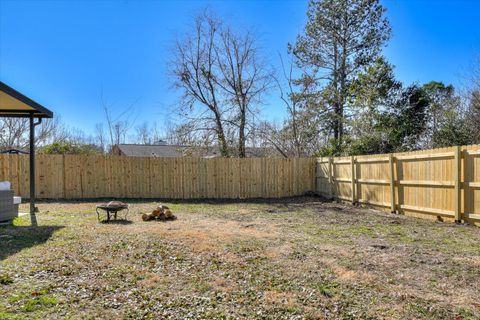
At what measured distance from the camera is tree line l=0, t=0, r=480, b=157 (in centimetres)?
1409

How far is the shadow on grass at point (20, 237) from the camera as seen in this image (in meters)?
4.61

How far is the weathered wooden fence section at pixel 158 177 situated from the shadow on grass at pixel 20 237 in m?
5.53

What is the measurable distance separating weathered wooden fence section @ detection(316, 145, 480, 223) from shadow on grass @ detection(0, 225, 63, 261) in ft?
22.9

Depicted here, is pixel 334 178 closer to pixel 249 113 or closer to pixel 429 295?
pixel 249 113

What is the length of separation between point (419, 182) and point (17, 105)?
8589 mm

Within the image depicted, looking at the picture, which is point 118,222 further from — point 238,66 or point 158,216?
point 238,66

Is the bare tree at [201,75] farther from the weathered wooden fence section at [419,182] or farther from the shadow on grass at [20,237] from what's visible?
the shadow on grass at [20,237]

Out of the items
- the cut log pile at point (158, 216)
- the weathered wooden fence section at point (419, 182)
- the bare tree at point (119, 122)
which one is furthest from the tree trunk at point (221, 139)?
the cut log pile at point (158, 216)

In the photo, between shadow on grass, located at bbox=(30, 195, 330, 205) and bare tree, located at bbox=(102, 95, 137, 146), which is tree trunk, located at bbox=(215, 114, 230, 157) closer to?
shadow on grass, located at bbox=(30, 195, 330, 205)

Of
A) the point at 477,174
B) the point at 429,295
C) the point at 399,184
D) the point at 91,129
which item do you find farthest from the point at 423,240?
the point at 91,129

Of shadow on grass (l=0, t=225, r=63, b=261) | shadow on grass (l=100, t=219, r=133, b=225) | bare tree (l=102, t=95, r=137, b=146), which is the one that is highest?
bare tree (l=102, t=95, r=137, b=146)

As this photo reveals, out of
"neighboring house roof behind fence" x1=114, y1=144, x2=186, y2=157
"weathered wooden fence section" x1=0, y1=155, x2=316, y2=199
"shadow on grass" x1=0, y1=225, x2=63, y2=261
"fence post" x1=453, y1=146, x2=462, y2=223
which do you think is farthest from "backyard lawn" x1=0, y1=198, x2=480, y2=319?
"neighboring house roof behind fence" x1=114, y1=144, x2=186, y2=157

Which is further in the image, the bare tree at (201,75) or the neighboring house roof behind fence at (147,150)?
the neighboring house roof behind fence at (147,150)

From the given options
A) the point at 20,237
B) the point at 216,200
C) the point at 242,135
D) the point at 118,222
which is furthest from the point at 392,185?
the point at 242,135
